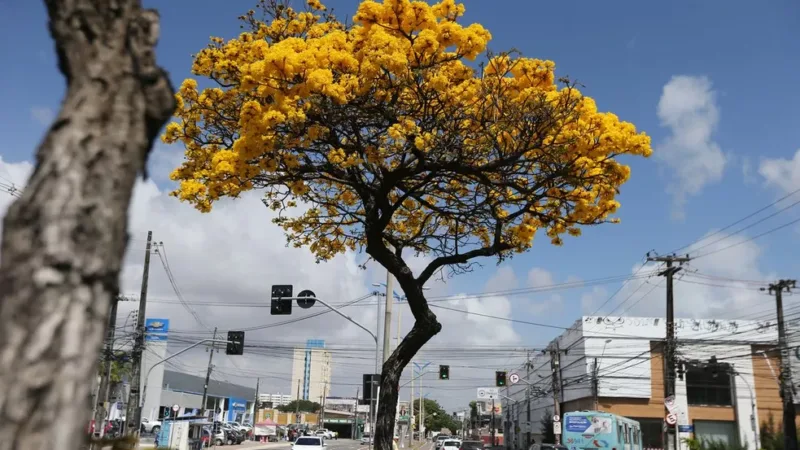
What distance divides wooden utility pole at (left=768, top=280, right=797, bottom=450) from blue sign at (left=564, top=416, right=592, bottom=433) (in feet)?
32.3

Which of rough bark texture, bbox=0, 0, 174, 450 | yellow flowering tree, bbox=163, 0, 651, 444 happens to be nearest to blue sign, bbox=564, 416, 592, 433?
yellow flowering tree, bbox=163, 0, 651, 444

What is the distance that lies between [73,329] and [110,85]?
2.51 feet

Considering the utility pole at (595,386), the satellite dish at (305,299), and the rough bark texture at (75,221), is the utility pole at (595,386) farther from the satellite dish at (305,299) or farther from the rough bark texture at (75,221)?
the rough bark texture at (75,221)

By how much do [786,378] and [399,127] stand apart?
99.6 feet

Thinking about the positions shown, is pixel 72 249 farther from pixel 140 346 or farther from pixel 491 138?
pixel 140 346

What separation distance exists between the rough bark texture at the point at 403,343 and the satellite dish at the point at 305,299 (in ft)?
34.4

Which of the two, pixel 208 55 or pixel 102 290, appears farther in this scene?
pixel 208 55

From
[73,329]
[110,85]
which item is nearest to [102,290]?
[73,329]

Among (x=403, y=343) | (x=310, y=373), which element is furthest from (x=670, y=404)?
(x=310, y=373)

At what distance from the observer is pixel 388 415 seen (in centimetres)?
906

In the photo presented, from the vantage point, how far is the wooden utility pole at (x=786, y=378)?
3059 cm

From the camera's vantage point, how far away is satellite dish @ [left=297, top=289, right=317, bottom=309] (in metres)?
19.5

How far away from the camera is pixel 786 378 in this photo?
31.0 meters

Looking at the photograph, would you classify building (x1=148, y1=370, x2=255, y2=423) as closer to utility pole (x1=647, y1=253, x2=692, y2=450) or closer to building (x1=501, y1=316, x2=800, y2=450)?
building (x1=501, y1=316, x2=800, y2=450)
